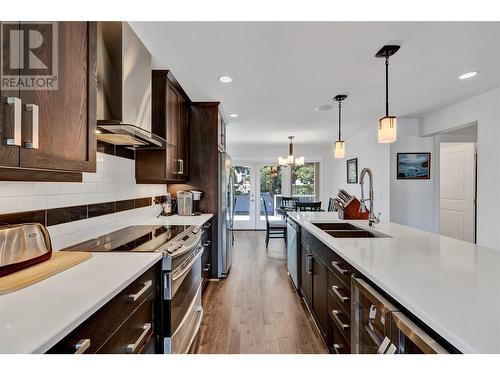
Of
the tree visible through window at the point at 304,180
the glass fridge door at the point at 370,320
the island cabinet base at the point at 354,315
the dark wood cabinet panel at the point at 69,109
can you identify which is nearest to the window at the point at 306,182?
the tree visible through window at the point at 304,180

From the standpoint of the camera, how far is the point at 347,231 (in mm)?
2324

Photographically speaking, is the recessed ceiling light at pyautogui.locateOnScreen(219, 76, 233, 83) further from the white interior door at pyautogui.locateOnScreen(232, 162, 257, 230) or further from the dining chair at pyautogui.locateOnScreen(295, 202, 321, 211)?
the white interior door at pyautogui.locateOnScreen(232, 162, 257, 230)

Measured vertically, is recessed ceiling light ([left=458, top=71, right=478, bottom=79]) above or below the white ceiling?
above

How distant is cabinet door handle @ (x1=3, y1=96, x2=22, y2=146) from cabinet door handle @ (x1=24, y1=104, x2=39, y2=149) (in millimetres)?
50

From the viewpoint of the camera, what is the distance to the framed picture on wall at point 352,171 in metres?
5.71

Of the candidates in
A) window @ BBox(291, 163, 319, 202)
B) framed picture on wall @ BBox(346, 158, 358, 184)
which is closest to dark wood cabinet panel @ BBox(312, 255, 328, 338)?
framed picture on wall @ BBox(346, 158, 358, 184)

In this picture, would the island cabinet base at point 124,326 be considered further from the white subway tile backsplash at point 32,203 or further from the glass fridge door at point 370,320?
the glass fridge door at point 370,320

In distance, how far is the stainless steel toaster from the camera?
98 cm

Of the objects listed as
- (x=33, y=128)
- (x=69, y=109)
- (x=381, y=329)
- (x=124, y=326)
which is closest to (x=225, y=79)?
(x=69, y=109)

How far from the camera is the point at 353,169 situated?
19.3ft

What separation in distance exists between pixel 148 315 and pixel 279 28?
75.4 inches

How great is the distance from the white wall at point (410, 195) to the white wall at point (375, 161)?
0.30 ft
